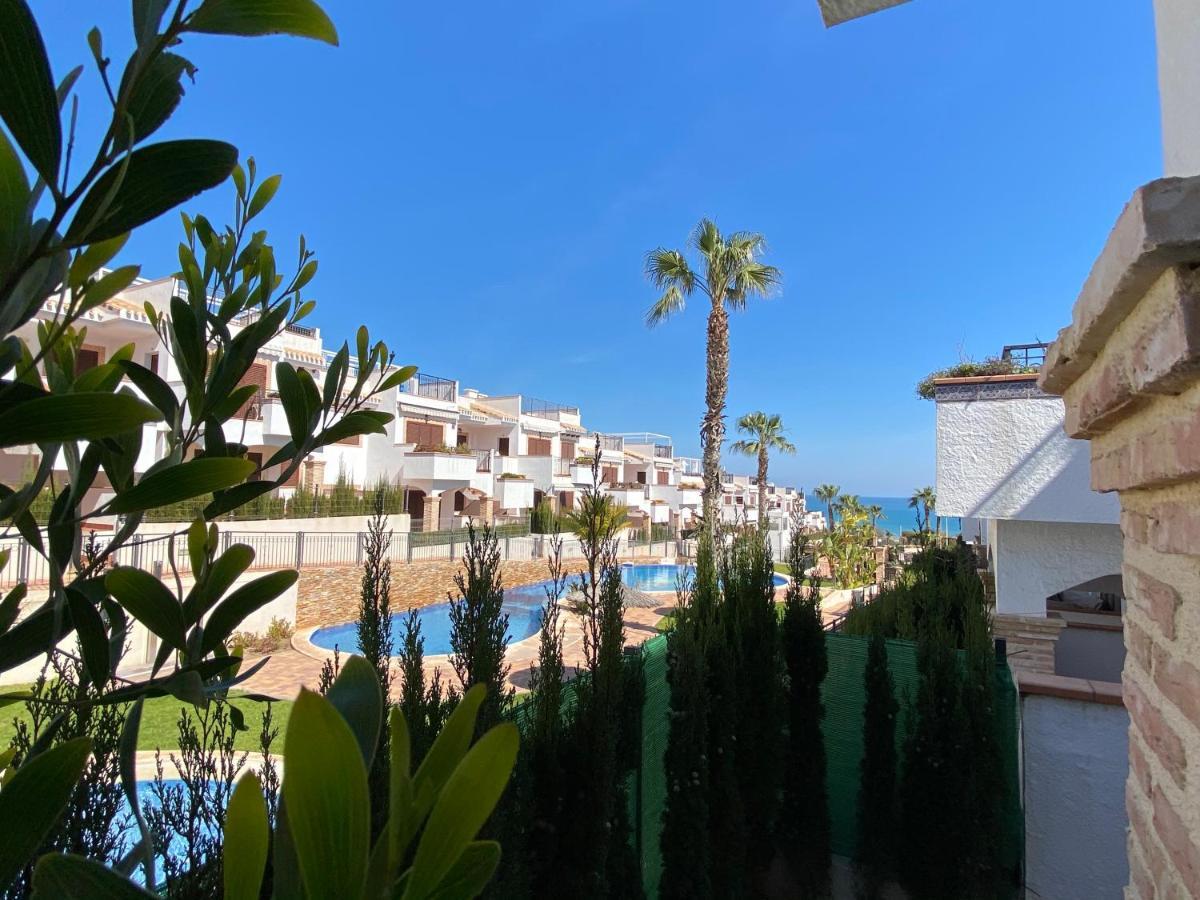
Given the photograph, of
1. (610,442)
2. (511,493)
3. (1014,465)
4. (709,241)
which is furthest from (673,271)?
(610,442)

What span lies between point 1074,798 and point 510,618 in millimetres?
13574

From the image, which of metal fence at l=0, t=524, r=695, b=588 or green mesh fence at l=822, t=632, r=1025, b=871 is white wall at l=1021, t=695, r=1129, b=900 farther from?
metal fence at l=0, t=524, r=695, b=588

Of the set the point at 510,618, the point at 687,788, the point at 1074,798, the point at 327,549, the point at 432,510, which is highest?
the point at 432,510

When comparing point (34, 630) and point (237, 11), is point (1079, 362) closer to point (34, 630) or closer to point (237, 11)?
point (237, 11)

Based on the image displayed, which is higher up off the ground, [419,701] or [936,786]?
[419,701]

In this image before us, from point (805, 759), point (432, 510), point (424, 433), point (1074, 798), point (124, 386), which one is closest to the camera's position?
point (124, 386)

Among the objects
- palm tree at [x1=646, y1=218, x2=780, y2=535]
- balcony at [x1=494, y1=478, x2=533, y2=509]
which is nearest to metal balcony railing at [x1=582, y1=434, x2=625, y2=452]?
balcony at [x1=494, y1=478, x2=533, y2=509]

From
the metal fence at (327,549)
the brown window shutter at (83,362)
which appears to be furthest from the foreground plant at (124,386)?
the metal fence at (327,549)

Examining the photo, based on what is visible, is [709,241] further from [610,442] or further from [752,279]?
[610,442]

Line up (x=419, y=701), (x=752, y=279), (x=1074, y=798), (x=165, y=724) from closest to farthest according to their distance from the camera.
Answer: (x=419, y=701) → (x=1074, y=798) → (x=165, y=724) → (x=752, y=279)

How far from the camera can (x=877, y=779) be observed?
5078 mm

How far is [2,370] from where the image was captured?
758 millimetres

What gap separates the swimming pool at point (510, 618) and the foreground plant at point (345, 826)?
10650 millimetres

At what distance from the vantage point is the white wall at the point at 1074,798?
14.1 ft
